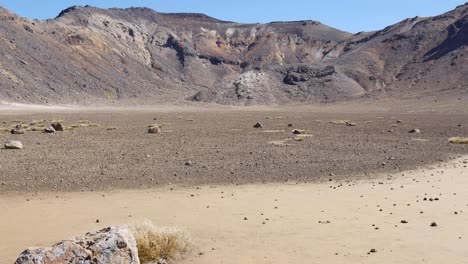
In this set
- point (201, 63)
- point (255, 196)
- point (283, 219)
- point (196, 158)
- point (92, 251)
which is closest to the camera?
point (92, 251)

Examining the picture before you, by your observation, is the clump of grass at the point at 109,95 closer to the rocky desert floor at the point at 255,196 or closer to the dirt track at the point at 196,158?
the dirt track at the point at 196,158

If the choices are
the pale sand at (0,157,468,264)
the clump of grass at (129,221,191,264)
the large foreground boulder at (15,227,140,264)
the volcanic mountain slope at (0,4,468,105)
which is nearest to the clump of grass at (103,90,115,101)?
the volcanic mountain slope at (0,4,468,105)

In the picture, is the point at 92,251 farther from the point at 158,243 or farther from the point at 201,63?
the point at 201,63

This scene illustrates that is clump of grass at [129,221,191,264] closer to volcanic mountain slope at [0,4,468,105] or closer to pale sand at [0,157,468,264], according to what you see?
pale sand at [0,157,468,264]

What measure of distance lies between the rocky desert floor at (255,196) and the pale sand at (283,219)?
0.02 metres

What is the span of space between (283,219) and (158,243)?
→ 139 inches

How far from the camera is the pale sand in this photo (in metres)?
8.66

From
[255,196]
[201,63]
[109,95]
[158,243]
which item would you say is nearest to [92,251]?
[158,243]

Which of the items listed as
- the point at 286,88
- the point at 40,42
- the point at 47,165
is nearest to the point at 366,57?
the point at 286,88

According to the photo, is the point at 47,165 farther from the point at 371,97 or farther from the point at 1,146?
the point at 371,97

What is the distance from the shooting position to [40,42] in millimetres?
107562

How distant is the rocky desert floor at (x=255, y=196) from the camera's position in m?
9.03

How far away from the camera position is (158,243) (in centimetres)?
811

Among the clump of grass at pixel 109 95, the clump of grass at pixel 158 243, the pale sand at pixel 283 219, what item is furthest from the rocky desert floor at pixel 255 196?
the clump of grass at pixel 109 95
